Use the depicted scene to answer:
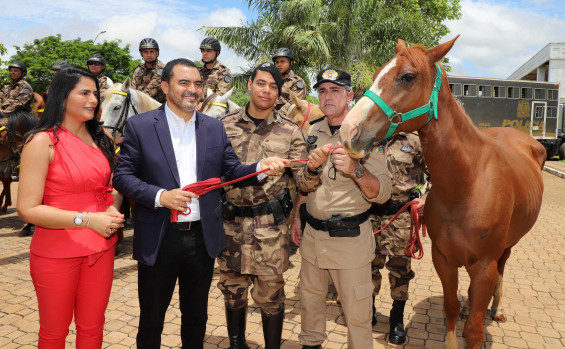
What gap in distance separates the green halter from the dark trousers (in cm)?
153

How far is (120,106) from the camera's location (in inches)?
226

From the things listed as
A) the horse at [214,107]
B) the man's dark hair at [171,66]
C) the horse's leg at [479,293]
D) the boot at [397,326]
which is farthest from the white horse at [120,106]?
the horse's leg at [479,293]

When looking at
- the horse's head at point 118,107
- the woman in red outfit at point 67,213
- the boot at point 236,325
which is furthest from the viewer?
the horse's head at point 118,107

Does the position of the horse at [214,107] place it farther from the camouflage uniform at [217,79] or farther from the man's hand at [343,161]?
the man's hand at [343,161]

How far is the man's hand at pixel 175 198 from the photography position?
2369 mm

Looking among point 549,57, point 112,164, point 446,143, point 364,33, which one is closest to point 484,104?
point 364,33

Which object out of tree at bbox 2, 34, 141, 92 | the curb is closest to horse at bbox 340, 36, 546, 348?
the curb

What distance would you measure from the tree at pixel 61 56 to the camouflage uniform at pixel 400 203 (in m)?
31.2

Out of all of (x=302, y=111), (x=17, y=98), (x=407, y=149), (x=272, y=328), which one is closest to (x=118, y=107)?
(x=302, y=111)

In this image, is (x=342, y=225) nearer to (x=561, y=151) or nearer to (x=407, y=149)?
(x=407, y=149)

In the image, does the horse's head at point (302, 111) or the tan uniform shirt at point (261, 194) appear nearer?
the tan uniform shirt at point (261, 194)

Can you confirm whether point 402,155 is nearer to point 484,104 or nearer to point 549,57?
point 484,104

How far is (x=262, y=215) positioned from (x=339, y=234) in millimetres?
687

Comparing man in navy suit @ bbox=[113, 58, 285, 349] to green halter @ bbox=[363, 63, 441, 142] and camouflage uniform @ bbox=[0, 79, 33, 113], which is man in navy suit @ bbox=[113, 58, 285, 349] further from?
camouflage uniform @ bbox=[0, 79, 33, 113]
